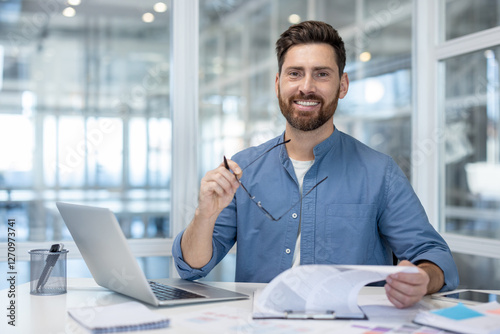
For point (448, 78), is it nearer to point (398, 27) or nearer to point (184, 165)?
point (398, 27)

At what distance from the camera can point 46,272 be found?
4.62ft

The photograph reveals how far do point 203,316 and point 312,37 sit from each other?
3.65 ft

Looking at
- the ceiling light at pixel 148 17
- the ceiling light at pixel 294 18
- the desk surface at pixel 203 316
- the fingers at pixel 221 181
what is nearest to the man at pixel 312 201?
the fingers at pixel 221 181

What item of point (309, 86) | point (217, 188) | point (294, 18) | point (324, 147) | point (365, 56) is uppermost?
point (294, 18)

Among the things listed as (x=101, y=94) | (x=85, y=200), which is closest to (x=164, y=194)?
(x=85, y=200)

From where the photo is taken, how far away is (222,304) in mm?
1282

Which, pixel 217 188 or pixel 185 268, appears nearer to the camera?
pixel 217 188

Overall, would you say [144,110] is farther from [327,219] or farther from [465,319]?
[465,319]

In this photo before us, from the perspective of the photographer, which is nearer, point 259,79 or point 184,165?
point 184,165

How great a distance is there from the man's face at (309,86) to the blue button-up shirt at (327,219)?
11 cm

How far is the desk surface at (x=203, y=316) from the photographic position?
1069 mm

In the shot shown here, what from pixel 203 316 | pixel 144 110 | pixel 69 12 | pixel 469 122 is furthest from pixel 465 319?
pixel 469 122

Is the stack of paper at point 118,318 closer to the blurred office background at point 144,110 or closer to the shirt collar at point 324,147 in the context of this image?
the shirt collar at point 324,147

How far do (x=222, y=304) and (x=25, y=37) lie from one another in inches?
81.4
